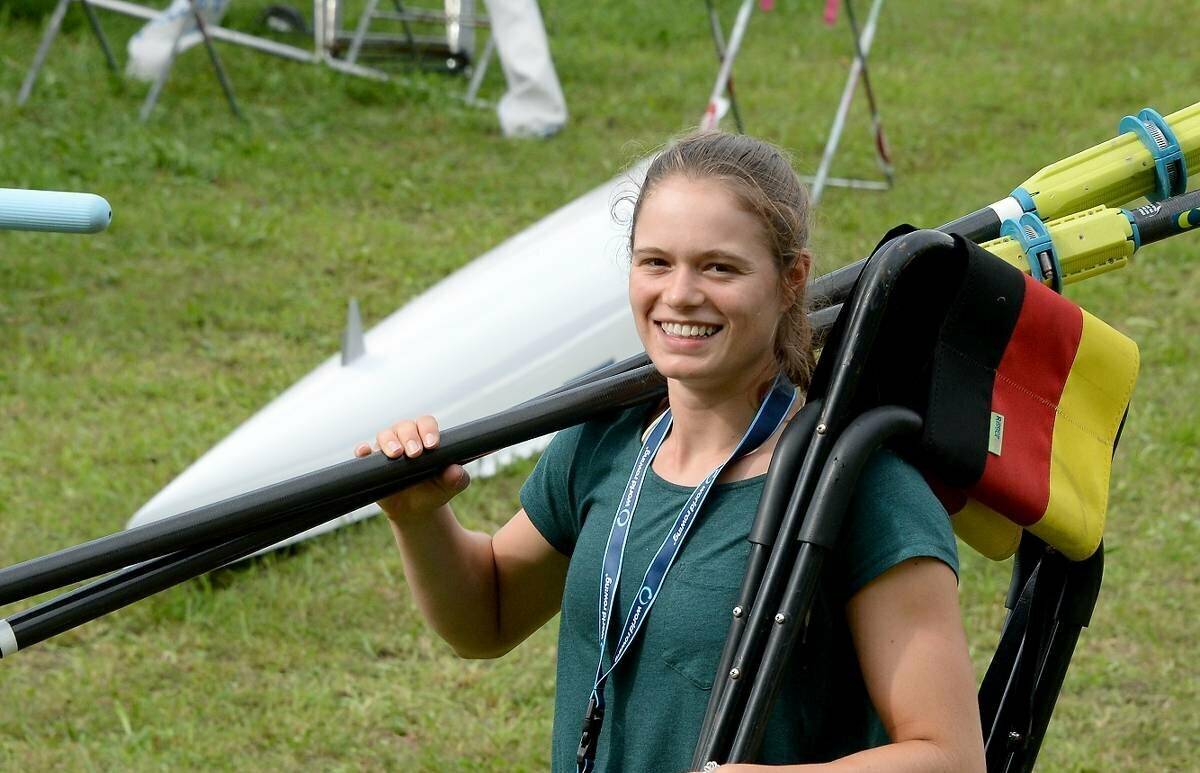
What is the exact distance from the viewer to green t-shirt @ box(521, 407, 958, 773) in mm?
1854

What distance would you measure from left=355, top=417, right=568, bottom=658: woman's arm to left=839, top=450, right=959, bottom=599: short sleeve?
0.57 meters

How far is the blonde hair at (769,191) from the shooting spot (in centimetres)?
196

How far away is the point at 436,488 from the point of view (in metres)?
2.15

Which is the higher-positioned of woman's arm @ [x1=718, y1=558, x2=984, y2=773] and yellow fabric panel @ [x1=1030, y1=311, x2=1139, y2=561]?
yellow fabric panel @ [x1=1030, y1=311, x2=1139, y2=561]

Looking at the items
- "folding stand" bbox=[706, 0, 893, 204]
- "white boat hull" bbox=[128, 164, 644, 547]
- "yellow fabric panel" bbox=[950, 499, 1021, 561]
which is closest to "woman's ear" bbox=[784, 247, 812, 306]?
"yellow fabric panel" bbox=[950, 499, 1021, 561]

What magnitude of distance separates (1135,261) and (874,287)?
6853 mm

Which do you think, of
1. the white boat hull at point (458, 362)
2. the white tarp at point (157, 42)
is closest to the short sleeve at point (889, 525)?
the white boat hull at point (458, 362)

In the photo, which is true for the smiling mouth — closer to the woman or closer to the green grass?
the woman

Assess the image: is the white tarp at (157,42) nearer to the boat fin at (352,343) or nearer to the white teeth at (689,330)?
the boat fin at (352,343)

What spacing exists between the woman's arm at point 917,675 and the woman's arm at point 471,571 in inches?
25.0

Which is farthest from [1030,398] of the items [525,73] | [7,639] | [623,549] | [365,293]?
[525,73]

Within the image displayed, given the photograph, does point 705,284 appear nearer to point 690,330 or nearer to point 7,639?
point 690,330

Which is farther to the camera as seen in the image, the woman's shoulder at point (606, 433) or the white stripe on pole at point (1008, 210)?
the white stripe on pole at point (1008, 210)

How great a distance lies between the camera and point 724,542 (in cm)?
195
